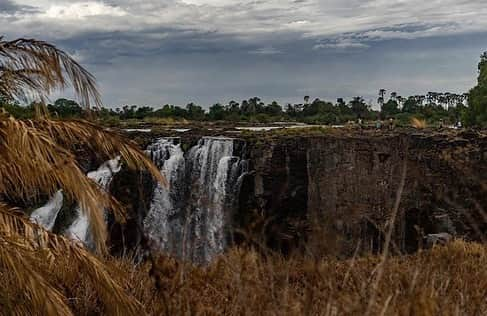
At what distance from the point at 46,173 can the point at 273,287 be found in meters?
1.64

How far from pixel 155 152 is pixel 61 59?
16629mm

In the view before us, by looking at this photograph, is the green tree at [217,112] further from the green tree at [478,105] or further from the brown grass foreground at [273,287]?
the brown grass foreground at [273,287]

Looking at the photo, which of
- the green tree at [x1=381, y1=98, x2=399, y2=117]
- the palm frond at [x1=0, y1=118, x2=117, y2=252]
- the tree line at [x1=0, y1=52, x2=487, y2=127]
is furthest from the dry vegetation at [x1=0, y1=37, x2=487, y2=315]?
the tree line at [x1=0, y1=52, x2=487, y2=127]

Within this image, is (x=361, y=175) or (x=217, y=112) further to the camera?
(x=217, y=112)

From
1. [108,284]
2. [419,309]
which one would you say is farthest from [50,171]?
[419,309]

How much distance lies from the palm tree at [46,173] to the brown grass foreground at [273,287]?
0.17 metres

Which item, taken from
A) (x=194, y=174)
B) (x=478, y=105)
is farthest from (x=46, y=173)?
(x=478, y=105)

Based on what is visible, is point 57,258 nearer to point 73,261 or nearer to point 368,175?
point 73,261

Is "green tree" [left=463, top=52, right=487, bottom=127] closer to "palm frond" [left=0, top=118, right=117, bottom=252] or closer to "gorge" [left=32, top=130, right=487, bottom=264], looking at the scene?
"gorge" [left=32, top=130, right=487, bottom=264]

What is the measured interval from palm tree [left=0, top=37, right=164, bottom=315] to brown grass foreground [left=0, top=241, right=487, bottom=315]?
173 mm

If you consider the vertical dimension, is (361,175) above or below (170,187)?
above

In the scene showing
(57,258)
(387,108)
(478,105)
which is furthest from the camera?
(478,105)

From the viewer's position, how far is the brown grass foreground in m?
3.34

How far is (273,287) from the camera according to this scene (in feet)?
11.5
